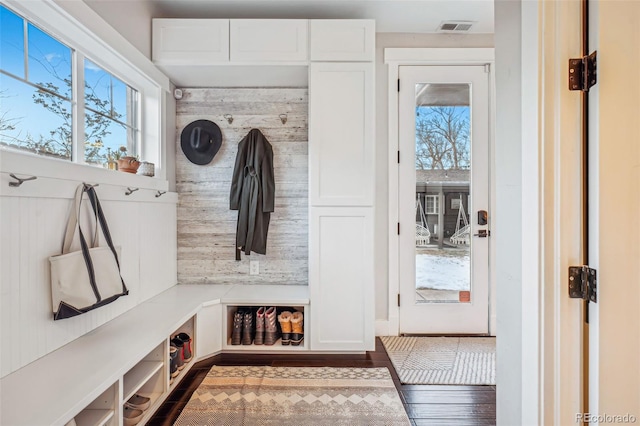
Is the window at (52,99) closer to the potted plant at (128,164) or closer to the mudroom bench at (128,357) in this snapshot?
the potted plant at (128,164)

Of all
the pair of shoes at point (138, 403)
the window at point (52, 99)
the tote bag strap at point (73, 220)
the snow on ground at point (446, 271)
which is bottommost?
the pair of shoes at point (138, 403)

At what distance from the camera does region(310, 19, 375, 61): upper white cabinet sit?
2.30 meters

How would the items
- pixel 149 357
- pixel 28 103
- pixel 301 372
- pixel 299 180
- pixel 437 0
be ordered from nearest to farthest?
pixel 28 103, pixel 149 357, pixel 301 372, pixel 437 0, pixel 299 180

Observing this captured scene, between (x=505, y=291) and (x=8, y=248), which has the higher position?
(x=8, y=248)

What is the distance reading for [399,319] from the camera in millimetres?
2748

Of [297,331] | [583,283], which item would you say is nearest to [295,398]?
[297,331]

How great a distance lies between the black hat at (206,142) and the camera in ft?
8.68

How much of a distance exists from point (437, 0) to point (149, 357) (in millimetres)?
3001

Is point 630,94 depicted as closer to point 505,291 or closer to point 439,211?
point 505,291

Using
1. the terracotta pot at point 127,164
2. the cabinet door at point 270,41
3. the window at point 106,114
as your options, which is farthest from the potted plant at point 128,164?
the cabinet door at point 270,41

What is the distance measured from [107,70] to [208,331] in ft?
6.07

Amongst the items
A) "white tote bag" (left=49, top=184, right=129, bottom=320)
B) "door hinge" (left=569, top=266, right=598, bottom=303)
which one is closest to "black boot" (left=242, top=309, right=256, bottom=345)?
"white tote bag" (left=49, top=184, right=129, bottom=320)

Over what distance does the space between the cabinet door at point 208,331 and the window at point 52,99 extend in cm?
119

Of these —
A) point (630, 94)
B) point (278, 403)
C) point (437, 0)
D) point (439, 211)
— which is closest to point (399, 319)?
point (439, 211)
